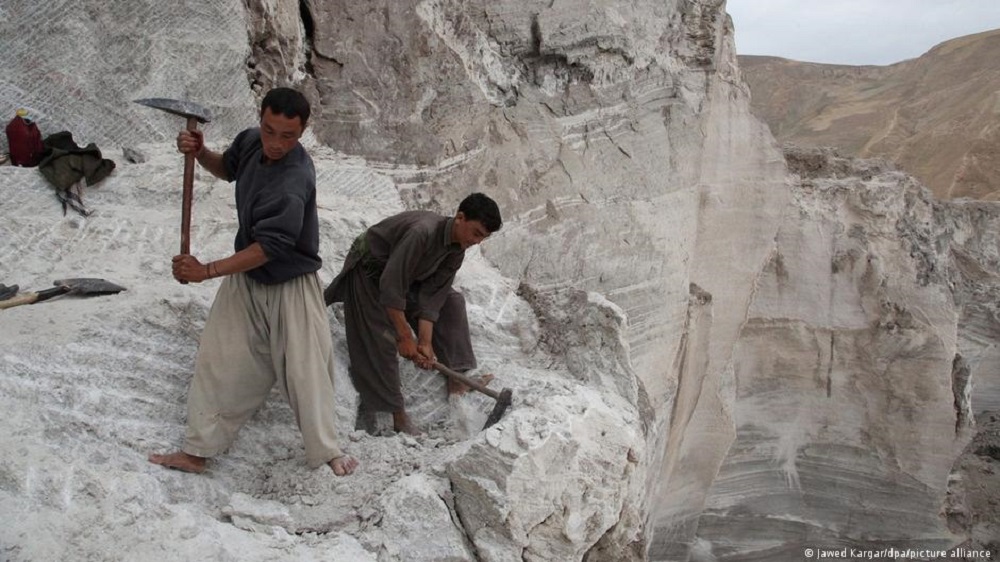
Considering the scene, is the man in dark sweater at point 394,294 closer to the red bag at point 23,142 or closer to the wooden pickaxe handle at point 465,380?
the wooden pickaxe handle at point 465,380

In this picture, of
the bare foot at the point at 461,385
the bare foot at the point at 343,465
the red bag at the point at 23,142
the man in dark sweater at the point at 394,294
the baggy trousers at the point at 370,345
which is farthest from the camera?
the red bag at the point at 23,142

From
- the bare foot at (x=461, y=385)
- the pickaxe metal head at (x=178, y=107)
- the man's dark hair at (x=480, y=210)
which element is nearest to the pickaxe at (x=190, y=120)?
the pickaxe metal head at (x=178, y=107)

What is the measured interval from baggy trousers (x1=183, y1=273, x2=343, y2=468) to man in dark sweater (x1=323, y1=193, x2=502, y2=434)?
0.48m

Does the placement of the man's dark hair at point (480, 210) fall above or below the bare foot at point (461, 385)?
above

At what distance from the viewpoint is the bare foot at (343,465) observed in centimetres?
287

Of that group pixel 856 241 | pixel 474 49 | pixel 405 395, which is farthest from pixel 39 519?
pixel 856 241

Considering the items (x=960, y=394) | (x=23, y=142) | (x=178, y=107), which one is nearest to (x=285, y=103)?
(x=178, y=107)

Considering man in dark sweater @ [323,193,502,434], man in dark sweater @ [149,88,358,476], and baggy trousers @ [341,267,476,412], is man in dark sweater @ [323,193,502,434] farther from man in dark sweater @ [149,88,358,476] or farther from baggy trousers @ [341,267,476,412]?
man in dark sweater @ [149,88,358,476]

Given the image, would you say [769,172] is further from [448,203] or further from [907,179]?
[448,203]

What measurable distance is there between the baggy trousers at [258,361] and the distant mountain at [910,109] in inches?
437

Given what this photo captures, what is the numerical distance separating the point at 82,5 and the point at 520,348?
2.55m

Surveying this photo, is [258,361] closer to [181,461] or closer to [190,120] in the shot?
[181,461]

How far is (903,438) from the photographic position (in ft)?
25.2

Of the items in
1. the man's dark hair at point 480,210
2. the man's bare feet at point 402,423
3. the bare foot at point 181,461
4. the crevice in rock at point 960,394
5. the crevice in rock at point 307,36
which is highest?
the crevice in rock at point 307,36
